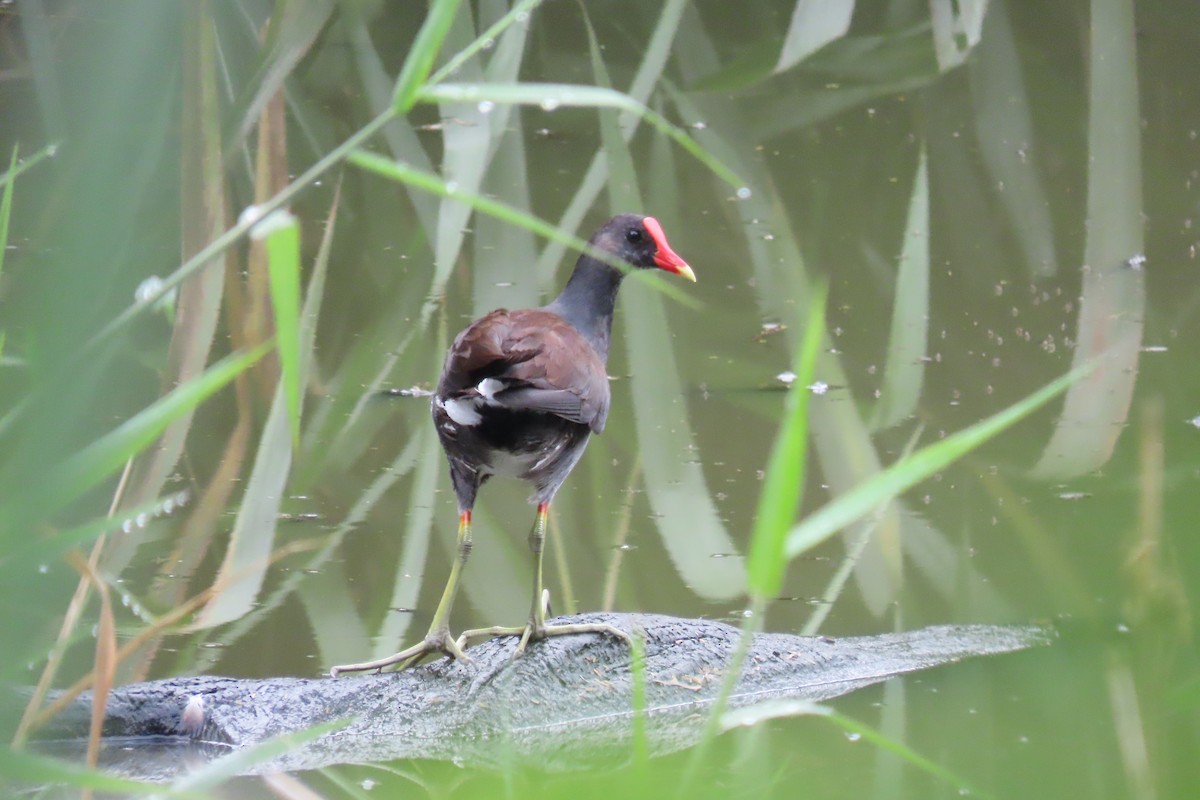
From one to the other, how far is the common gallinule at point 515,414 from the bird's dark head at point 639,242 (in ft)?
0.87

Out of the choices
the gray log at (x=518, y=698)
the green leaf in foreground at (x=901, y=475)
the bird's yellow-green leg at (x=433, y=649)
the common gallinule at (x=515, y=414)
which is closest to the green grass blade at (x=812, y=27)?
the common gallinule at (x=515, y=414)

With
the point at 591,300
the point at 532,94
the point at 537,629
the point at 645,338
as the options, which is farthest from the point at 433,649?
the point at 645,338

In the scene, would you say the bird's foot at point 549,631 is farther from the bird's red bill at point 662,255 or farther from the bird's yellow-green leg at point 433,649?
the bird's red bill at point 662,255

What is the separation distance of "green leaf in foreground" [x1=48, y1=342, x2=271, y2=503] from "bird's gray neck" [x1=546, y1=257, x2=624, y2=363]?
57.4 inches

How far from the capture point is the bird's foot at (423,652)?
193 centimetres

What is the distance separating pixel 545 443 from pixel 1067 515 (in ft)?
3.49

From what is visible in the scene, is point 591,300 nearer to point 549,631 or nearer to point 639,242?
point 639,242

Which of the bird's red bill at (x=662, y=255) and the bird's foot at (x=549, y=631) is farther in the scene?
the bird's red bill at (x=662, y=255)

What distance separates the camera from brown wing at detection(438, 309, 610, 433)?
1.82 meters

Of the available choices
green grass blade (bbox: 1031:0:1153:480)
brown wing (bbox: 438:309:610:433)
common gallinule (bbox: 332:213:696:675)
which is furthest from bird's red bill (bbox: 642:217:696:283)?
green grass blade (bbox: 1031:0:1153:480)

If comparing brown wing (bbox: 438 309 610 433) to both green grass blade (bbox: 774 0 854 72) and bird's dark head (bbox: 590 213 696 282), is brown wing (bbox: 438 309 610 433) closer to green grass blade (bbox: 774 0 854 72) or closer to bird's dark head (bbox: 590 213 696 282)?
bird's dark head (bbox: 590 213 696 282)

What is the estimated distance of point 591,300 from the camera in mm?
2328

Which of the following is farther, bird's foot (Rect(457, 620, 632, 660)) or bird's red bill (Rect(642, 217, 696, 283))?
bird's red bill (Rect(642, 217, 696, 283))

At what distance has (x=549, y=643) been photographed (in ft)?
6.39
